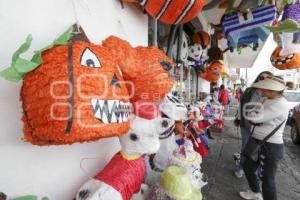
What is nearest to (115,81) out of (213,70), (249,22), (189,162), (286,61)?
(189,162)

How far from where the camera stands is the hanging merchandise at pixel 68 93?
1.91ft

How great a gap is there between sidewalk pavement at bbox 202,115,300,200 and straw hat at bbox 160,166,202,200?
1.64 m

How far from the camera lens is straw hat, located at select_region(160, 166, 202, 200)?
114cm

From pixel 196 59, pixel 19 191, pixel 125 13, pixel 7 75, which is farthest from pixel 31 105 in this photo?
pixel 196 59

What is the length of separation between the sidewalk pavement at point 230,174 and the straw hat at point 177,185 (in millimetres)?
1644

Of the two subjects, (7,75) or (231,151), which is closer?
(7,75)

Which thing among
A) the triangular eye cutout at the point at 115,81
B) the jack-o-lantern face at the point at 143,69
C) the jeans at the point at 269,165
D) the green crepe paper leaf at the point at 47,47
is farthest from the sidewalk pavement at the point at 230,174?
the green crepe paper leaf at the point at 47,47

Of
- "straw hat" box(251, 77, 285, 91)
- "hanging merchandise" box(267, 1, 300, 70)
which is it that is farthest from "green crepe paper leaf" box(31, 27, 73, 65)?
"straw hat" box(251, 77, 285, 91)

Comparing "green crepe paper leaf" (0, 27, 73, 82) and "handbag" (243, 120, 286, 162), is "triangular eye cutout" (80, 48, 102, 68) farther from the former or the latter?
"handbag" (243, 120, 286, 162)

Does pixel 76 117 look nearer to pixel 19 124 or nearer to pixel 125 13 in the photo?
pixel 19 124

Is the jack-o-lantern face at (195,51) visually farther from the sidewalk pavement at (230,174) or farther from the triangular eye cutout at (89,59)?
the triangular eye cutout at (89,59)

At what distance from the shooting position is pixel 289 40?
2.38 m

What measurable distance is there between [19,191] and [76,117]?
1.36 feet

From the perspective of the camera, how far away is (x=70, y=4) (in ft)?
3.28
